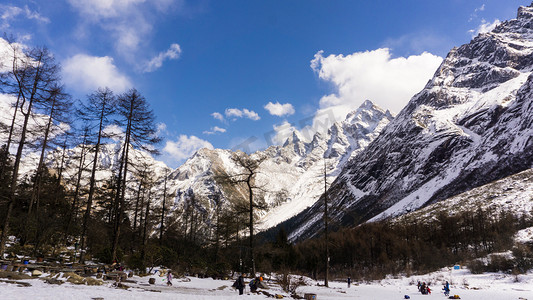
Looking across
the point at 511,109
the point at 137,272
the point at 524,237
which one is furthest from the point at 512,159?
the point at 137,272

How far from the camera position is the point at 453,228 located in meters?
88.3

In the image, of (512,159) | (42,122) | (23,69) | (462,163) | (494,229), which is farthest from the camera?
(462,163)

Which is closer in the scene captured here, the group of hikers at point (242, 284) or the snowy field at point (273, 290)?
the snowy field at point (273, 290)

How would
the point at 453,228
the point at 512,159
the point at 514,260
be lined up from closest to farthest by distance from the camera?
1. the point at 514,260
2. the point at 453,228
3. the point at 512,159

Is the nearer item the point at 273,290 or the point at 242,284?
the point at 242,284

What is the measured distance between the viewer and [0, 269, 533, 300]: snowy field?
1150 centimetres

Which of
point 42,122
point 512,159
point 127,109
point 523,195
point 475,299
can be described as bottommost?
point 475,299

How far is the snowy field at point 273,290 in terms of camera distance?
1150 cm

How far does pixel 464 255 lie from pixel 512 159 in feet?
370

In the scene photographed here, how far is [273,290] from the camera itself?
23.4 m

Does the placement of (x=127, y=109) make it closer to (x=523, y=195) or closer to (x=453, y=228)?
(x=453, y=228)

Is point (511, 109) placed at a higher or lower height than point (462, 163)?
higher

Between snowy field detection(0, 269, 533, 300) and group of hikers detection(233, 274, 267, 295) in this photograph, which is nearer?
snowy field detection(0, 269, 533, 300)

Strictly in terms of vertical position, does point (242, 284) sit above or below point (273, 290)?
above
